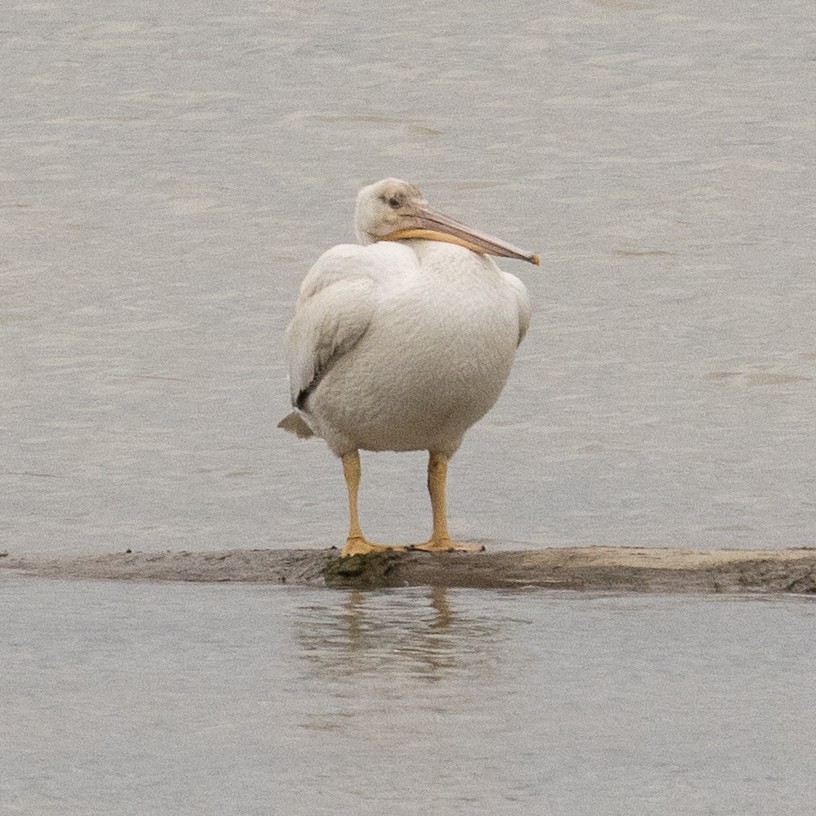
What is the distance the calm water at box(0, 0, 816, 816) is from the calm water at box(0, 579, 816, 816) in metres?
0.02

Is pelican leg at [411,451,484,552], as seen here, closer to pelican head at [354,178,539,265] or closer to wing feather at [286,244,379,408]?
wing feather at [286,244,379,408]

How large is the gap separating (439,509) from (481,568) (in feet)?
2.46

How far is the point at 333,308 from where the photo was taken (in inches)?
307

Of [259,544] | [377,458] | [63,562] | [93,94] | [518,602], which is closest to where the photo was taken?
[518,602]

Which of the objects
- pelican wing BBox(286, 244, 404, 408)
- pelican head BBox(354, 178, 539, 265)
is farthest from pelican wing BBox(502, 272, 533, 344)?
pelican wing BBox(286, 244, 404, 408)

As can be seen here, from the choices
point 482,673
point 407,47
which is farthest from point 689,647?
point 407,47

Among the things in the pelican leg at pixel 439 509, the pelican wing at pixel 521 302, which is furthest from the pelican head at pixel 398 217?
the pelican leg at pixel 439 509

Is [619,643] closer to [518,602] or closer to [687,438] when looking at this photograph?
[518,602]

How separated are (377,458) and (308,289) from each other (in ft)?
10.9

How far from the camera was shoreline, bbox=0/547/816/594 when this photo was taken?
7242 mm

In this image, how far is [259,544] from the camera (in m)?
9.62

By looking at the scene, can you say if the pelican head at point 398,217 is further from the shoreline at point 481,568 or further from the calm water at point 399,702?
the calm water at point 399,702

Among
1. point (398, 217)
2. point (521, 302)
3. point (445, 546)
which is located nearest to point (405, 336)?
point (521, 302)

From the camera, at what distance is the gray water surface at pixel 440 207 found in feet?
34.8
